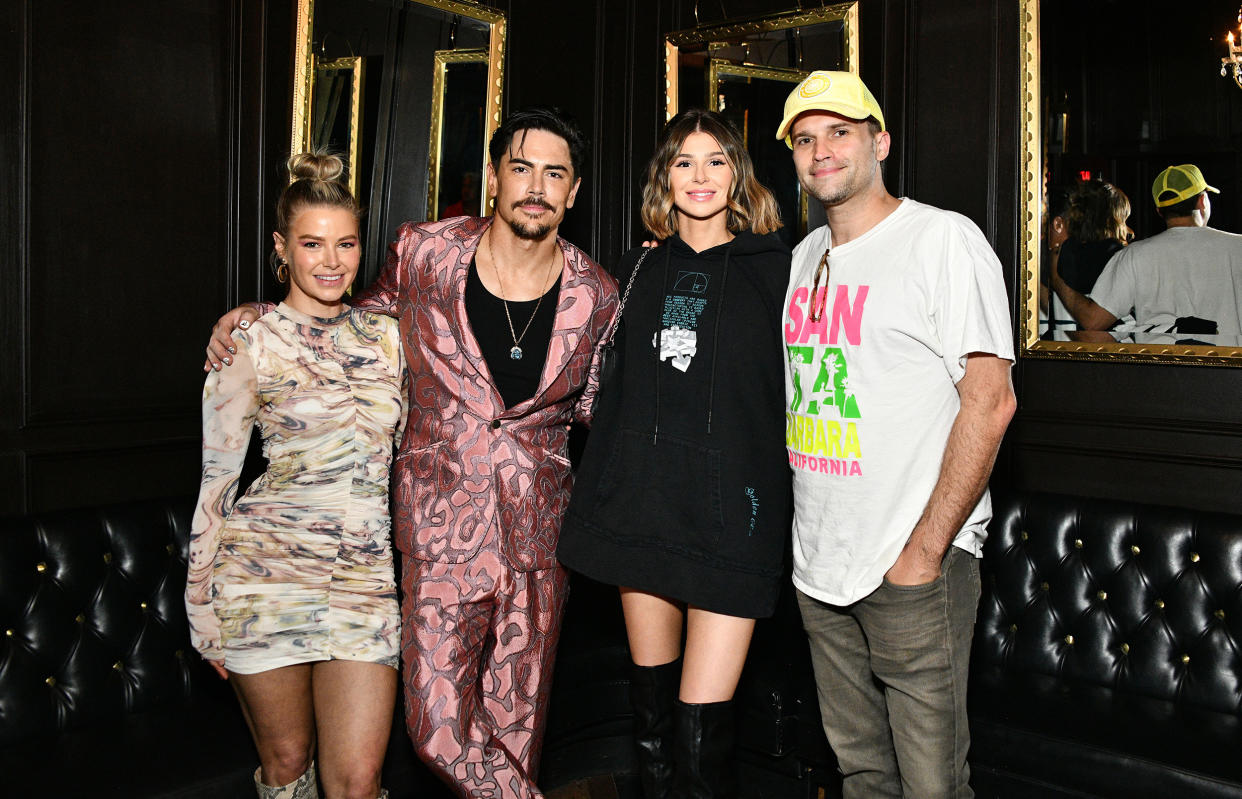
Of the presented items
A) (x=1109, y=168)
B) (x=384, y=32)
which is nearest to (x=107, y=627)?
(x=384, y=32)

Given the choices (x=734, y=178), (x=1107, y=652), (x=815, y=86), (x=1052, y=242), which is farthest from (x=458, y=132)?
(x=1107, y=652)

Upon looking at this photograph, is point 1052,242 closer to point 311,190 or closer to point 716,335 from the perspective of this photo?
point 716,335

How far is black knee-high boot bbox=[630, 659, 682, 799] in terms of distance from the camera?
7.55 feet

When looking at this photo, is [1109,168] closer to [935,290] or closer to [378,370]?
[935,290]

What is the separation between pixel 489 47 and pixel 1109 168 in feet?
6.99

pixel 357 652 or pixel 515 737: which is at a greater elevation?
pixel 357 652

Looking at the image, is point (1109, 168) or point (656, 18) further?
point (656, 18)

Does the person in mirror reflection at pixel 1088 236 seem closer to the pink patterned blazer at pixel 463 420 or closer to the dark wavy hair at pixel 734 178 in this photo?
the dark wavy hair at pixel 734 178

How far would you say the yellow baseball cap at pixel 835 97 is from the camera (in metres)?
2.06

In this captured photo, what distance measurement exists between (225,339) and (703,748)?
1.34 metres

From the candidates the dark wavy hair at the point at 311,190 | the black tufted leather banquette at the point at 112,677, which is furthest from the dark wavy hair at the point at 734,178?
the black tufted leather banquette at the point at 112,677

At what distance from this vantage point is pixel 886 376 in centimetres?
197

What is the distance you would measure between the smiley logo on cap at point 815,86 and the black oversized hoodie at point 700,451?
33 centimetres

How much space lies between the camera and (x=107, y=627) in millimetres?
2568
